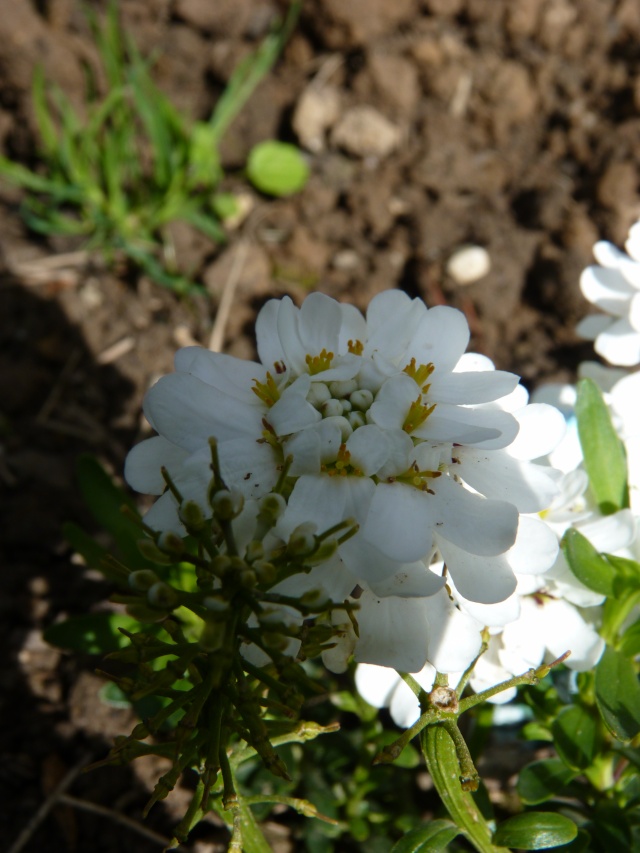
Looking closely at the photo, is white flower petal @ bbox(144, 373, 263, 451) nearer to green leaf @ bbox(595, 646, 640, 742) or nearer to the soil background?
green leaf @ bbox(595, 646, 640, 742)

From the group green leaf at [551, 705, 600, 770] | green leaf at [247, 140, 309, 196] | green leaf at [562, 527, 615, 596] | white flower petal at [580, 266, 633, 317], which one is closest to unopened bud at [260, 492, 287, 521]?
green leaf at [562, 527, 615, 596]

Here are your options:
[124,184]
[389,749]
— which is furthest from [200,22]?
[389,749]

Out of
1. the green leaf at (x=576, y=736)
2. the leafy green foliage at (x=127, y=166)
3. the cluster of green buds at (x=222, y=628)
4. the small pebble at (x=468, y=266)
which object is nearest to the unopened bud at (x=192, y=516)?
the cluster of green buds at (x=222, y=628)

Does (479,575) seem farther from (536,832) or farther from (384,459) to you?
(536,832)

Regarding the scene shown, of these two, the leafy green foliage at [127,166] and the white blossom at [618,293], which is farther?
the leafy green foliage at [127,166]

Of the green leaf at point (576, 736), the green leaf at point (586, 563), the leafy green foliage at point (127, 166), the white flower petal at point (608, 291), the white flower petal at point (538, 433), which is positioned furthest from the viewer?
the leafy green foliage at point (127, 166)

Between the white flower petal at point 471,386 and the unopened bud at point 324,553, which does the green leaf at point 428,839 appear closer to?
the unopened bud at point 324,553

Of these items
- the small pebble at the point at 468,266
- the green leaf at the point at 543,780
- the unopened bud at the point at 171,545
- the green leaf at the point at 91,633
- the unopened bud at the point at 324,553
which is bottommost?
the green leaf at the point at 91,633

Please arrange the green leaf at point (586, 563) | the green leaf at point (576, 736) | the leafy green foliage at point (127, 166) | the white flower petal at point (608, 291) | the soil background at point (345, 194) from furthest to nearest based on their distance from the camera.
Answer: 1. the leafy green foliage at point (127, 166)
2. the soil background at point (345, 194)
3. the white flower petal at point (608, 291)
4. the green leaf at point (576, 736)
5. the green leaf at point (586, 563)
